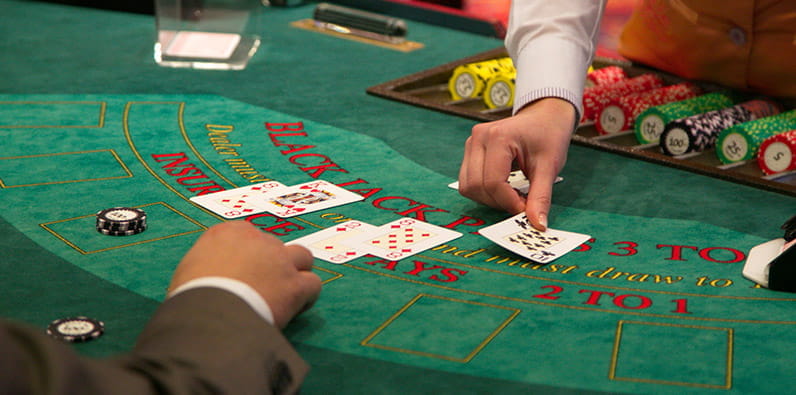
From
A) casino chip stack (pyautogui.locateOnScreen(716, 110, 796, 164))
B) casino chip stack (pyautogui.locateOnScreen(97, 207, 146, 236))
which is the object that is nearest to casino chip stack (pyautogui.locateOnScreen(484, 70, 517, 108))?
casino chip stack (pyautogui.locateOnScreen(716, 110, 796, 164))

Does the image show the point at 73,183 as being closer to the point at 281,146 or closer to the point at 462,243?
the point at 281,146

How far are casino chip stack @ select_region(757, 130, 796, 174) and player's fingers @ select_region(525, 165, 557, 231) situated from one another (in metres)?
0.80

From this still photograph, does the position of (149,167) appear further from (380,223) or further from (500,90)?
(500,90)

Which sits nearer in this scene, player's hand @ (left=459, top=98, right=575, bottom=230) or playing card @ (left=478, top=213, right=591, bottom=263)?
playing card @ (left=478, top=213, right=591, bottom=263)

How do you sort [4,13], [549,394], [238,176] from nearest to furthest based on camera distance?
[549,394]
[238,176]
[4,13]

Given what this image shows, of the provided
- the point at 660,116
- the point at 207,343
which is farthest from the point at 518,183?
the point at 207,343

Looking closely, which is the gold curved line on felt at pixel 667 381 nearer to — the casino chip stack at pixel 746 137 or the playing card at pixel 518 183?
the playing card at pixel 518 183

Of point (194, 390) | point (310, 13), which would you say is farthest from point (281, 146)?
point (310, 13)

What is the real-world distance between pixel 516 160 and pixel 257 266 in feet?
3.05

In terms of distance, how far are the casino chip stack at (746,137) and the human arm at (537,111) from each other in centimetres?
52

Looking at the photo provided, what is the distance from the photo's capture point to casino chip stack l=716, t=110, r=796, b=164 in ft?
8.40

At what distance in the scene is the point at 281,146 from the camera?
2.57m

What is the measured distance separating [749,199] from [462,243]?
0.85 metres

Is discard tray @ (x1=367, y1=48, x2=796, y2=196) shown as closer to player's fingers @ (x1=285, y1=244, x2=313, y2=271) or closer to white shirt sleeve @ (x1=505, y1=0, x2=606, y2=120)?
white shirt sleeve @ (x1=505, y1=0, x2=606, y2=120)
